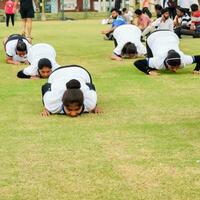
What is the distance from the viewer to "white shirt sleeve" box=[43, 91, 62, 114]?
18.7 ft

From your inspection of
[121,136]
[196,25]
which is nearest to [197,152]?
[121,136]

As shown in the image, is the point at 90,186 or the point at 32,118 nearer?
the point at 90,186

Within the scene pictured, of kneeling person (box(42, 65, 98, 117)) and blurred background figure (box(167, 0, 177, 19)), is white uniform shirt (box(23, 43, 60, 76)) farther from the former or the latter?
blurred background figure (box(167, 0, 177, 19))

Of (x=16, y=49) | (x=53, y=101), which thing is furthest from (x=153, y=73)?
(x=53, y=101)

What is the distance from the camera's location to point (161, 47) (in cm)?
829

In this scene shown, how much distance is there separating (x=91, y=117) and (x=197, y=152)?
5.19ft

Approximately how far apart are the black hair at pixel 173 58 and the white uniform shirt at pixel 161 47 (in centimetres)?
7

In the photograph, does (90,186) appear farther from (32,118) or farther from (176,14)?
A: (176,14)

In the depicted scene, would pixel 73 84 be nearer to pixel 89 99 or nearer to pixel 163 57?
pixel 89 99

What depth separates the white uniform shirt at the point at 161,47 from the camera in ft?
26.6

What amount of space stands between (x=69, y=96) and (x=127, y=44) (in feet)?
17.0

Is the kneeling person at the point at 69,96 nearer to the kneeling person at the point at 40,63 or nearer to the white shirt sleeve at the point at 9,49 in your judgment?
the kneeling person at the point at 40,63

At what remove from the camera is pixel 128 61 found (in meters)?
10.4

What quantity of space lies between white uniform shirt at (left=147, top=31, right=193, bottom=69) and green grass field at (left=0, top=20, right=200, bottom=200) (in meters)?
0.32
